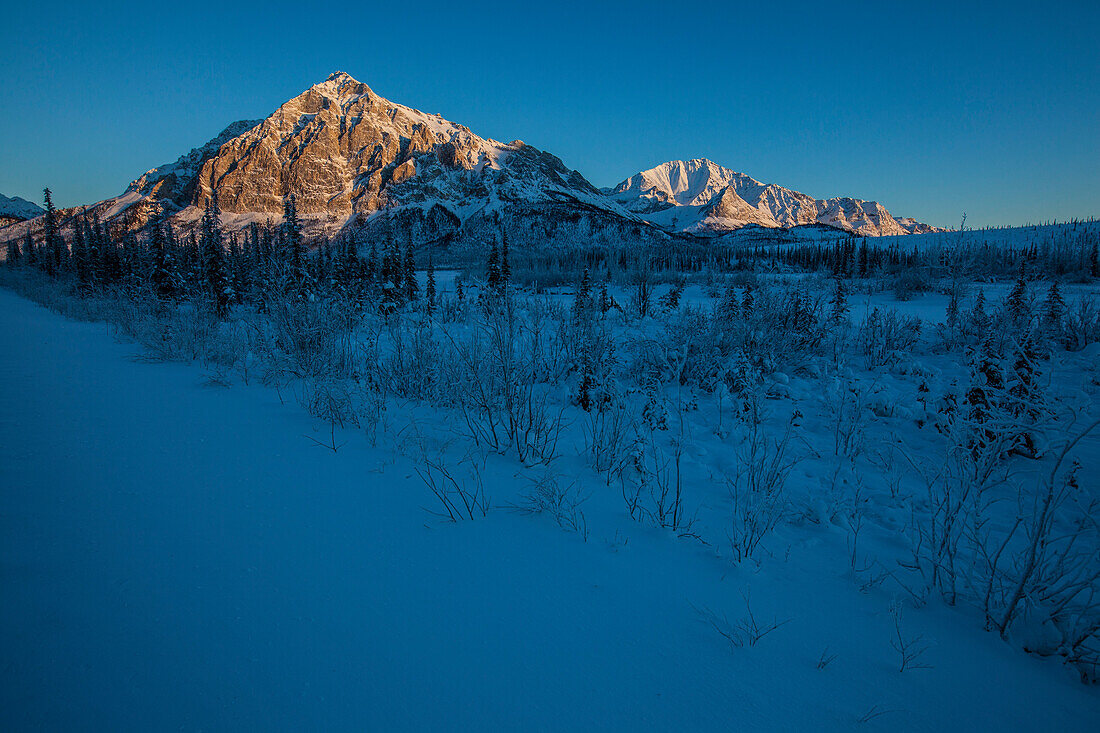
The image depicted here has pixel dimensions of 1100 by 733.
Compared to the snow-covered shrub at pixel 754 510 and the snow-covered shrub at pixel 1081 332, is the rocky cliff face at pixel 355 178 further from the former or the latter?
the snow-covered shrub at pixel 754 510

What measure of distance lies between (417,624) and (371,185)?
14913 centimetres

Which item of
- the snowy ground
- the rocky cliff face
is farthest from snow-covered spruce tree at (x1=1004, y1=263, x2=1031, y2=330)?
the rocky cliff face

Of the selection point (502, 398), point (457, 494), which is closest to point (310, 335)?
point (502, 398)

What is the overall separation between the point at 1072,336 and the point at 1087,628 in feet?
31.7

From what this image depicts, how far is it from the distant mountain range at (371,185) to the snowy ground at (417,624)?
9655 centimetres

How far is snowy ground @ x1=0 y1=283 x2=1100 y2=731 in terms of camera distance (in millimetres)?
1413

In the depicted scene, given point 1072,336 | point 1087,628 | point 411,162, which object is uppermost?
point 411,162

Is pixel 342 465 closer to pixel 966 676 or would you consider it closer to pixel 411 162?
pixel 966 676

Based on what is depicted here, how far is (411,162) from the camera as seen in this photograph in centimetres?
13238

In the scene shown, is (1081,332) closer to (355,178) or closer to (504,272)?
(504,272)

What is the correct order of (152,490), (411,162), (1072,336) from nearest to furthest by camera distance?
1. (152,490)
2. (1072,336)
3. (411,162)

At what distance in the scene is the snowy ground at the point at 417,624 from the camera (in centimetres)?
141

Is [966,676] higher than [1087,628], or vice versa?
[1087,628]

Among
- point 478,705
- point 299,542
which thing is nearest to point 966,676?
point 478,705
